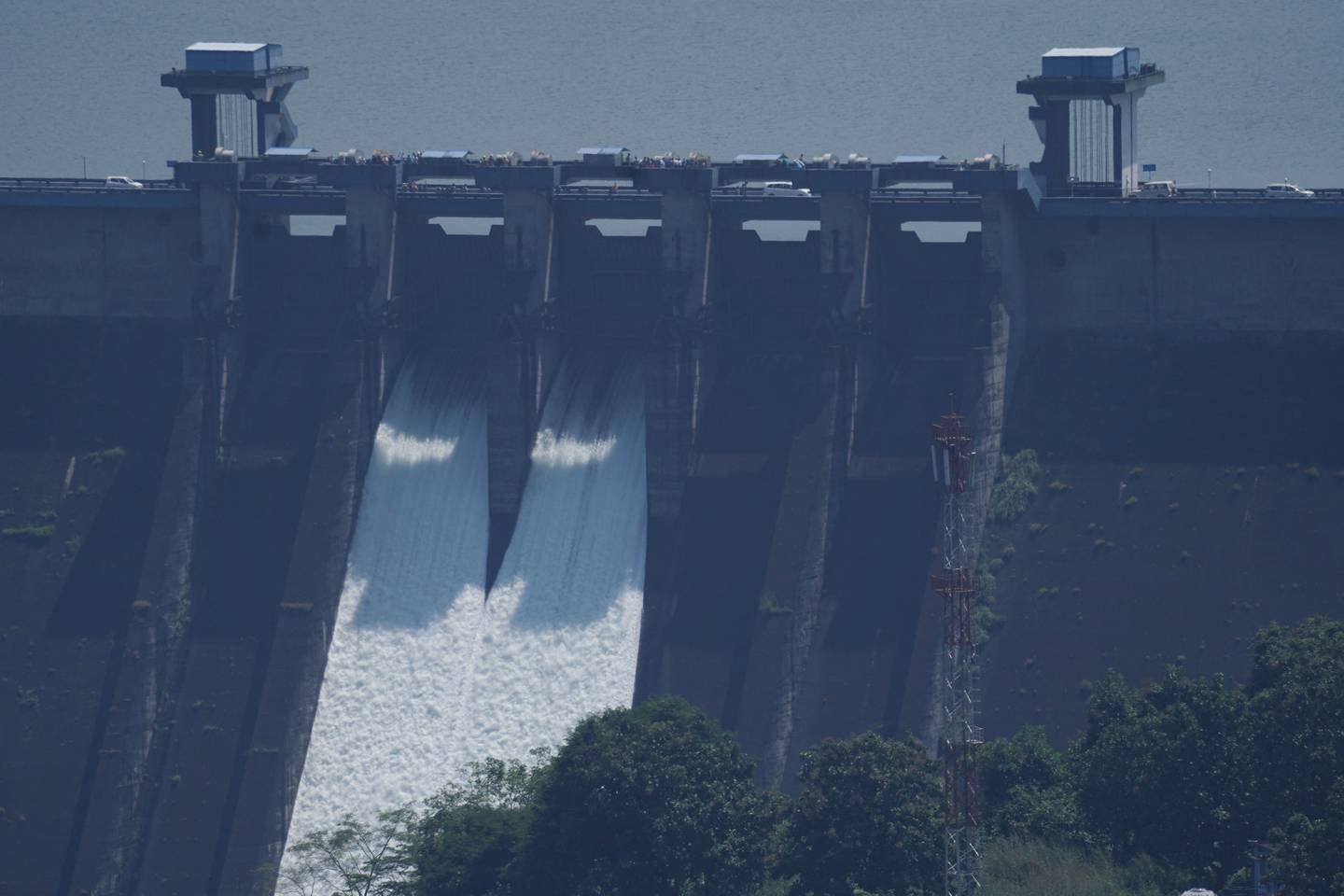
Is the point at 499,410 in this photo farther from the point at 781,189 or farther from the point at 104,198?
the point at 104,198

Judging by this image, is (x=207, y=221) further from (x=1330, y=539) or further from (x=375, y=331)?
(x=1330, y=539)

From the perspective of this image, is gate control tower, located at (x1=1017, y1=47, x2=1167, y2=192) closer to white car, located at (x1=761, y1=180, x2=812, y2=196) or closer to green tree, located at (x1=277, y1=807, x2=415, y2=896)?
white car, located at (x1=761, y1=180, x2=812, y2=196)

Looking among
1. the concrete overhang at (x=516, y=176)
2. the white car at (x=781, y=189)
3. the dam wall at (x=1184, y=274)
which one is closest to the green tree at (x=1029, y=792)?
the dam wall at (x=1184, y=274)

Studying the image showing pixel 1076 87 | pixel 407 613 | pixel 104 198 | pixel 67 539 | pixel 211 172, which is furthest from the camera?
pixel 104 198

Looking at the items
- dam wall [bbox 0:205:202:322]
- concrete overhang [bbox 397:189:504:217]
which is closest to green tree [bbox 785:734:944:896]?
concrete overhang [bbox 397:189:504:217]

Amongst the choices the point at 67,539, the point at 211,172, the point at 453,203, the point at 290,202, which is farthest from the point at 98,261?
the point at 453,203
